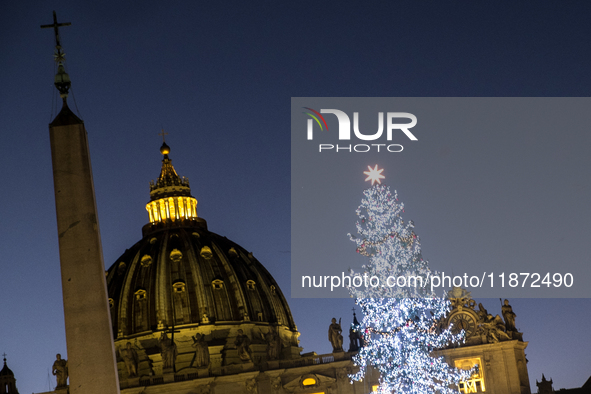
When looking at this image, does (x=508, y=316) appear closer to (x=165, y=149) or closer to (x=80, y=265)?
(x=165, y=149)

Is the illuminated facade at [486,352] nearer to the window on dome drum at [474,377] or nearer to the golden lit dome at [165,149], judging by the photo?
the window on dome drum at [474,377]

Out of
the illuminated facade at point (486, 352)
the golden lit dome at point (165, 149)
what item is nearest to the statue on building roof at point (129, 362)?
the illuminated facade at point (486, 352)

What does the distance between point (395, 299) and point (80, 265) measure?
20.7 meters

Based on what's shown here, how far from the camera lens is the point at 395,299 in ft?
129

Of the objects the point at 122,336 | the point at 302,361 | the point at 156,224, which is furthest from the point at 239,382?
the point at 156,224

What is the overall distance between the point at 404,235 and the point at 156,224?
66.9 meters

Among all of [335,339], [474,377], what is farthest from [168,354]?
[474,377]

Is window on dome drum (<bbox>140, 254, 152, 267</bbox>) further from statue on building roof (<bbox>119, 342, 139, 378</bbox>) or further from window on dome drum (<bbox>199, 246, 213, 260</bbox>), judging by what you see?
statue on building roof (<bbox>119, 342, 139, 378</bbox>)

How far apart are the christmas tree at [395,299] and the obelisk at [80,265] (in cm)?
1699

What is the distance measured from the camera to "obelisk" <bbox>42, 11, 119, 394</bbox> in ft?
67.2

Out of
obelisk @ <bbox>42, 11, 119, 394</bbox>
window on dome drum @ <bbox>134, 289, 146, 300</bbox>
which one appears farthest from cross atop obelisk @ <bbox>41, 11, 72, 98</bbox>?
window on dome drum @ <bbox>134, 289, 146, 300</bbox>

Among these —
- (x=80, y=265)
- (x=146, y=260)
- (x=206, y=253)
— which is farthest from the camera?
(x=146, y=260)

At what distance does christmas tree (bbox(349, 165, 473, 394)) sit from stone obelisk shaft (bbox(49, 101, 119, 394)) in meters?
17.0

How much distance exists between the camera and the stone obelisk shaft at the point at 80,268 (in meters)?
20.5
